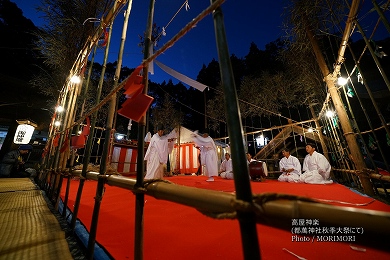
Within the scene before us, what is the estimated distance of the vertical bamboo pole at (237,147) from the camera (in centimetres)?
62

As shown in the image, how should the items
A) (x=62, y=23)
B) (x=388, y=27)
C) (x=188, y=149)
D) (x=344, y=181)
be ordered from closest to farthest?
(x=388, y=27) < (x=62, y=23) < (x=344, y=181) < (x=188, y=149)

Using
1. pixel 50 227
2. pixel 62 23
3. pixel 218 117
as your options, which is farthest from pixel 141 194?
pixel 218 117

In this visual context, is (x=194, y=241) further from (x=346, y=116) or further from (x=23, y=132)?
(x=23, y=132)

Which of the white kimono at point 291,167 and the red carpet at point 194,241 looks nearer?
the red carpet at point 194,241

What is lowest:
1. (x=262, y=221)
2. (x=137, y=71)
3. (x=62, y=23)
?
(x=262, y=221)

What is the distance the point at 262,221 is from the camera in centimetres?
61

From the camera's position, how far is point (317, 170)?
6.22 meters

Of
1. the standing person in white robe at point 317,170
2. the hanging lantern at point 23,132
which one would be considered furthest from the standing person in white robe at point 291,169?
the hanging lantern at point 23,132

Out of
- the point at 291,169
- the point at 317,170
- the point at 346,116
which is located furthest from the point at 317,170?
the point at 346,116

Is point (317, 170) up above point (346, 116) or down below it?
below

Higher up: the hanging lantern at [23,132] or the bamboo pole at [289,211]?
the hanging lantern at [23,132]

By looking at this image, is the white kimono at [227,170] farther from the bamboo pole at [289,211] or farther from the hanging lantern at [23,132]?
the hanging lantern at [23,132]

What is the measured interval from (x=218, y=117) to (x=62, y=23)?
14.5m

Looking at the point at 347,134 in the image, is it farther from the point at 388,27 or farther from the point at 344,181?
the point at 344,181
